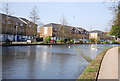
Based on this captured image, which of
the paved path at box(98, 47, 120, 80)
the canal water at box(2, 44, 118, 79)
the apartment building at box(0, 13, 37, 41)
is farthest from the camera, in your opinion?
the apartment building at box(0, 13, 37, 41)

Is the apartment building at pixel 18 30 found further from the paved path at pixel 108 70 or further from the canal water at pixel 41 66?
the paved path at pixel 108 70

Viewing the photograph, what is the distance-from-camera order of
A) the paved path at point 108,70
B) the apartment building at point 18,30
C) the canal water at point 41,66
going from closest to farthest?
the paved path at point 108,70
the canal water at point 41,66
the apartment building at point 18,30

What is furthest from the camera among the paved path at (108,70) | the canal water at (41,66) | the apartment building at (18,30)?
the apartment building at (18,30)

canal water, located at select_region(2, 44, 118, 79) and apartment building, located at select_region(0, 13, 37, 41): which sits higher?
apartment building, located at select_region(0, 13, 37, 41)

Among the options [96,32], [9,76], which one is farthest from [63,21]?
[96,32]

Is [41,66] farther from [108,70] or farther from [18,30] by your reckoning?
[18,30]

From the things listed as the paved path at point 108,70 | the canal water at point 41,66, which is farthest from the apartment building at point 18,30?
the paved path at point 108,70

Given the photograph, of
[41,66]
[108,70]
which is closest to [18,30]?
[41,66]

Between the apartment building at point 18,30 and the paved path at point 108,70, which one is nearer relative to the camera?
the paved path at point 108,70

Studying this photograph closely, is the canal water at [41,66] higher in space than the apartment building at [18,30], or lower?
lower

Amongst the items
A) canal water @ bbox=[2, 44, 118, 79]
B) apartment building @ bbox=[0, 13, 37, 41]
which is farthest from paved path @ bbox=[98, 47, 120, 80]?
apartment building @ bbox=[0, 13, 37, 41]

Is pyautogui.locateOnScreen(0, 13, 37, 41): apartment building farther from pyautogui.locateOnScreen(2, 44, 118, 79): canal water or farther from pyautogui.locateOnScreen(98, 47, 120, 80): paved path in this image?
pyautogui.locateOnScreen(98, 47, 120, 80): paved path

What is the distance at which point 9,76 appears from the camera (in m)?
7.65

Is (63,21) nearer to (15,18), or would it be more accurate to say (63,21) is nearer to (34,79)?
(15,18)
